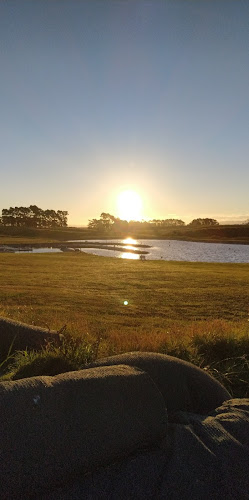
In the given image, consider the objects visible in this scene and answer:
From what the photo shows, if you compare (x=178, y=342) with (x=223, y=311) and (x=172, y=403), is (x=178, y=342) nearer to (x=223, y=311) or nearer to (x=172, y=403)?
(x=172, y=403)

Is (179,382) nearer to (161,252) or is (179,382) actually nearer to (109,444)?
(109,444)

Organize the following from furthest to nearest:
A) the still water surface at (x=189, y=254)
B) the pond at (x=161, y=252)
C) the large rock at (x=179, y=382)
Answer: the pond at (x=161, y=252), the still water surface at (x=189, y=254), the large rock at (x=179, y=382)

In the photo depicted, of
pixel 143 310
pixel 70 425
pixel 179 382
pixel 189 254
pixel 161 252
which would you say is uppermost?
pixel 70 425

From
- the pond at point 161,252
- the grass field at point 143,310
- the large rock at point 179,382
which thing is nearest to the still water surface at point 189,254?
the pond at point 161,252

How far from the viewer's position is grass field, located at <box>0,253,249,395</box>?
786 cm

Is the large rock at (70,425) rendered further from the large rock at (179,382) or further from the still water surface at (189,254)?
the still water surface at (189,254)

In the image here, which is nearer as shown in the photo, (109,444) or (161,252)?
(109,444)

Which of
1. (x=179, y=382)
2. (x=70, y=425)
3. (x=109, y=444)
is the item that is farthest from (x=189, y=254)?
(x=70, y=425)

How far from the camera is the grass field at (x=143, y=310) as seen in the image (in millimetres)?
7859

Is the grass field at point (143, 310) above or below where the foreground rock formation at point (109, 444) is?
below

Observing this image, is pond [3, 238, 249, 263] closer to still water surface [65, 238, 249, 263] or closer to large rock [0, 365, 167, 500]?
still water surface [65, 238, 249, 263]

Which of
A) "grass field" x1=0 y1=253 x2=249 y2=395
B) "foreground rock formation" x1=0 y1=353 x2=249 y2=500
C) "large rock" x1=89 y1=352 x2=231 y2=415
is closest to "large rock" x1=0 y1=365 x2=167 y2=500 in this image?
"foreground rock formation" x1=0 y1=353 x2=249 y2=500

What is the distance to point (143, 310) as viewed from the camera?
17.5 meters

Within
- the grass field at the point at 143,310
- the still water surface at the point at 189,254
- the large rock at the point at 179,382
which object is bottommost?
the still water surface at the point at 189,254
